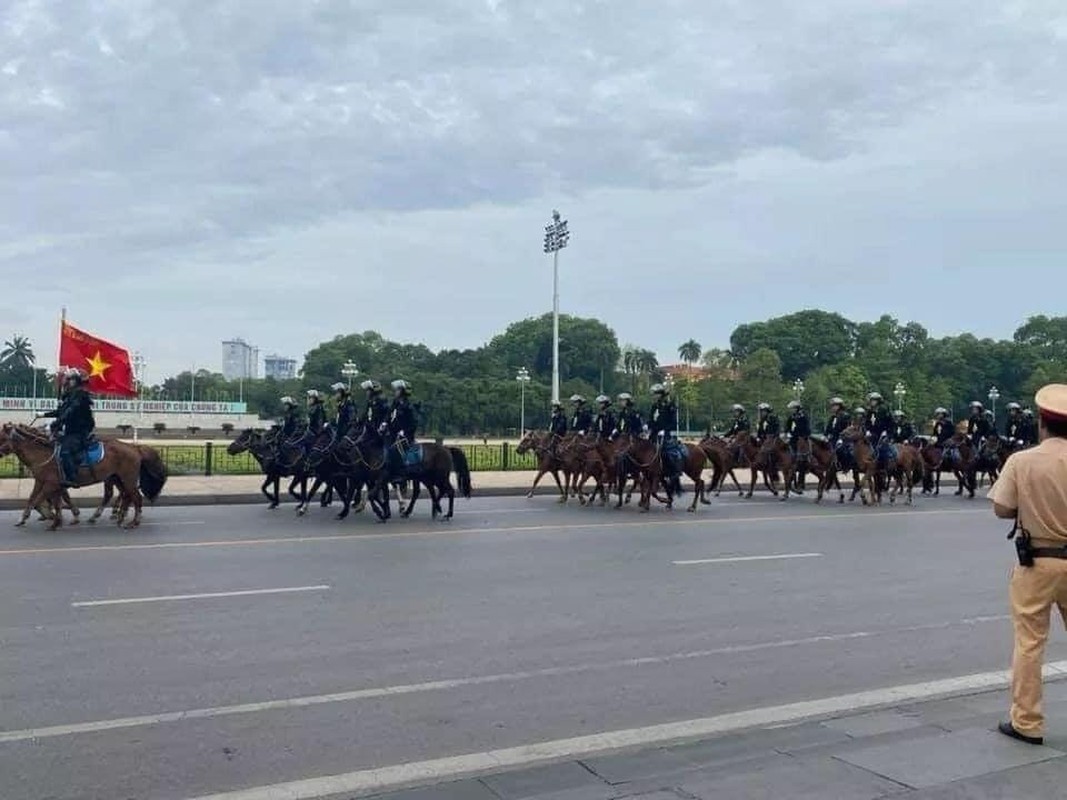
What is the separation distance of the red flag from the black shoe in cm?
1954

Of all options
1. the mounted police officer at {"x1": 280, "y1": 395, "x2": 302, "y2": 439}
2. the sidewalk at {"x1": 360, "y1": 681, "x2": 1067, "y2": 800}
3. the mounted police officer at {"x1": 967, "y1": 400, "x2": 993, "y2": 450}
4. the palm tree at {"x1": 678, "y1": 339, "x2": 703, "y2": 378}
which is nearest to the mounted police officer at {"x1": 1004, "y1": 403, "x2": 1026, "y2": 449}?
the mounted police officer at {"x1": 967, "y1": 400, "x2": 993, "y2": 450}

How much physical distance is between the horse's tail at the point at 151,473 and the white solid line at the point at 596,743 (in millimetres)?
13518

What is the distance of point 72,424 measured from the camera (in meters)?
16.2

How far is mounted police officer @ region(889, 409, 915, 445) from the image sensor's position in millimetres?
26673

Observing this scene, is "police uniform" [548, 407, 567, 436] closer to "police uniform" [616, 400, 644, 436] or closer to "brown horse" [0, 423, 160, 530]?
"police uniform" [616, 400, 644, 436]

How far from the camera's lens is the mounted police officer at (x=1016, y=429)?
95.6ft

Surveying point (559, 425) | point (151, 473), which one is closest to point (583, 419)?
point (559, 425)

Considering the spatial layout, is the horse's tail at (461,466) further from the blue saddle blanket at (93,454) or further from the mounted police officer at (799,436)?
the mounted police officer at (799,436)

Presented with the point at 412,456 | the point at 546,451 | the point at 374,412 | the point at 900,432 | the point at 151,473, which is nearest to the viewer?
the point at 151,473

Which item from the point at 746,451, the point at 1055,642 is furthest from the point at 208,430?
the point at 1055,642

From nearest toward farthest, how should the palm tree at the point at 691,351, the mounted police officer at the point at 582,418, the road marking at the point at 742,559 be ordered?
1. the road marking at the point at 742,559
2. the mounted police officer at the point at 582,418
3. the palm tree at the point at 691,351

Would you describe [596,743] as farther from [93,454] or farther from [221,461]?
[221,461]

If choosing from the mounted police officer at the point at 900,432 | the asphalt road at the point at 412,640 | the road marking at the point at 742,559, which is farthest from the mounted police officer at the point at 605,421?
the road marking at the point at 742,559

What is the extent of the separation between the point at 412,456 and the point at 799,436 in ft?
36.1
